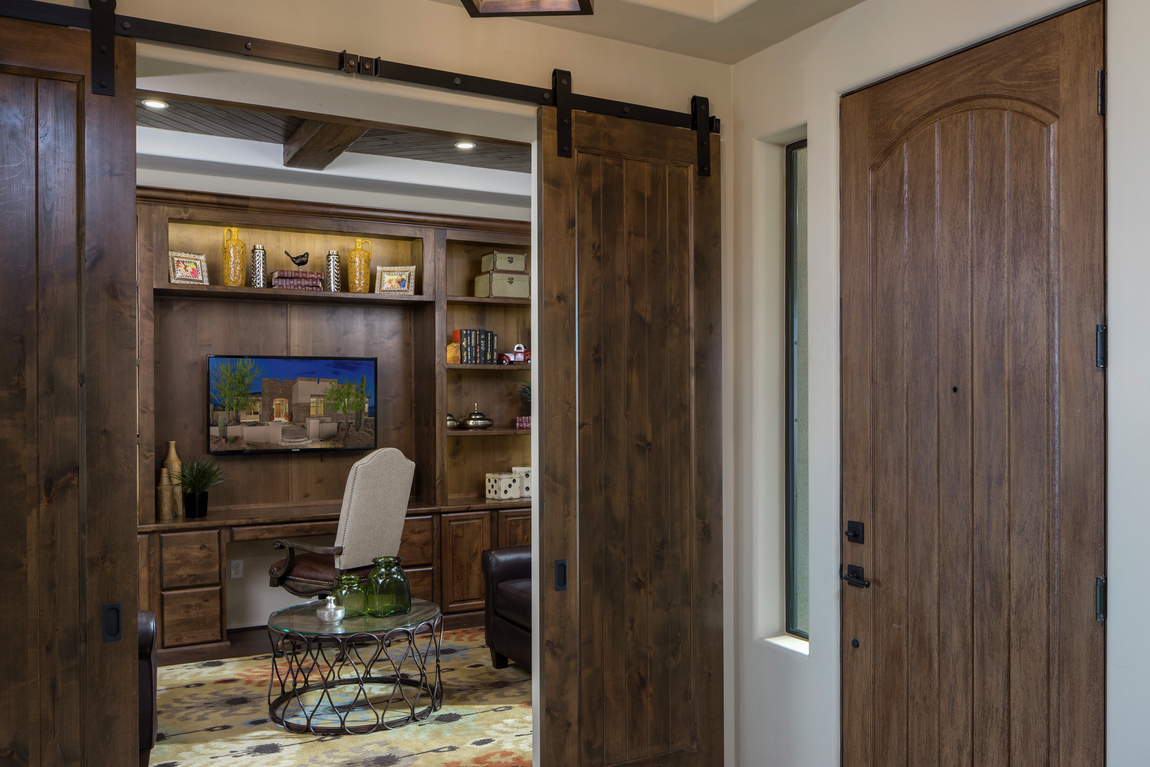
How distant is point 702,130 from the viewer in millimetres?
2939

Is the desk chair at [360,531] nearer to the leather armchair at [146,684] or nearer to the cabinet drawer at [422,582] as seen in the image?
the cabinet drawer at [422,582]

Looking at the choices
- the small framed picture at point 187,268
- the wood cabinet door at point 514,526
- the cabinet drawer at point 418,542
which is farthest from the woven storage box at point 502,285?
the small framed picture at point 187,268

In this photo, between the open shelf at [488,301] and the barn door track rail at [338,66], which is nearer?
the barn door track rail at [338,66]

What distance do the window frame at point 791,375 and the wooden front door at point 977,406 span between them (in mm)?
345

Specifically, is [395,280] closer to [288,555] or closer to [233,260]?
[233,260]

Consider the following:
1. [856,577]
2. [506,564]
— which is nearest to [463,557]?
[506,564]


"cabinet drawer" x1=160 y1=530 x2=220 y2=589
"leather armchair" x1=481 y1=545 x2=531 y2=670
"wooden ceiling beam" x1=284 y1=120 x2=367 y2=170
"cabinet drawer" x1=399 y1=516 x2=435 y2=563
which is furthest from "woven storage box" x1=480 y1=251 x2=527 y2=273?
"cabinet drawer" x1=160 y1=530 x2=220 y2=589

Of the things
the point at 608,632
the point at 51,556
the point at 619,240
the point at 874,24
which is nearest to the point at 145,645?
the point at 51,556

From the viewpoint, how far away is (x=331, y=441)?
18.1 feet

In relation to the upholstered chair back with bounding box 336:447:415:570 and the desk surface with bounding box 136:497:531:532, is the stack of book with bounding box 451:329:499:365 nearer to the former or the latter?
the desk surface with bounding box 136:497:531:532

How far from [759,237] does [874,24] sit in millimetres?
737

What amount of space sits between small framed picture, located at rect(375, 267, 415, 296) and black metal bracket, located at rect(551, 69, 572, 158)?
9.67 ft

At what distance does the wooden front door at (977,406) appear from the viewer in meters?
1.97

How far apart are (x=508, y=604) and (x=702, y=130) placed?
2.60m
